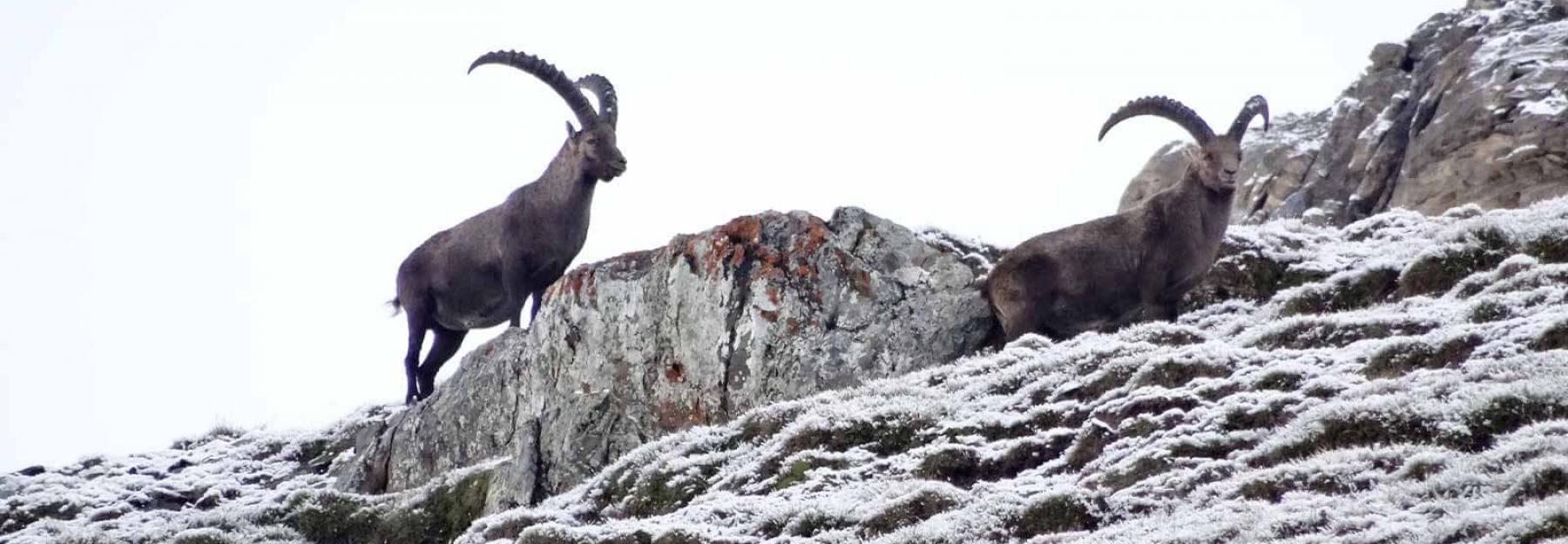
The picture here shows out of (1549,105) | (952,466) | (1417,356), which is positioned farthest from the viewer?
(1549,105)

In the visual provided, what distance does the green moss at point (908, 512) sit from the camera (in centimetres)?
1255

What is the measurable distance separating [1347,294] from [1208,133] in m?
3.94

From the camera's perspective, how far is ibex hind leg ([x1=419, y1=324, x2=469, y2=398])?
23.4 metres

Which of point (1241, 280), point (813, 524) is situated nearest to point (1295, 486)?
point (813, 524)

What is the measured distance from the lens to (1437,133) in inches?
1353

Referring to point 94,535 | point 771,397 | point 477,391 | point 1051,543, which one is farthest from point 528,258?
point 1051,543

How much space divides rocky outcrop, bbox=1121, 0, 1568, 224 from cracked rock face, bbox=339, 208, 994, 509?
15786mm

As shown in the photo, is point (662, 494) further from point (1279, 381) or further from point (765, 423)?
point (1279, 381)

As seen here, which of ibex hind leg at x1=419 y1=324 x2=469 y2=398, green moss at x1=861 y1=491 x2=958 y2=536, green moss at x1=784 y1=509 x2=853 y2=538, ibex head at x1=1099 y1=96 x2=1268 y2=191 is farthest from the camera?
ibex hind leg at x1=419 y1=324 x2=469 y2=398

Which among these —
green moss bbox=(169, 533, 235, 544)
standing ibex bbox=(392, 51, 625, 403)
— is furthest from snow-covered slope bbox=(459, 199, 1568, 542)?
standing ibex bbox=(392, 51, 625, 403)

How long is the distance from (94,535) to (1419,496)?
593 inches

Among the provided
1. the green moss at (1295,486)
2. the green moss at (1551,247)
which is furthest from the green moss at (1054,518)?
the green moss at (1551,247)

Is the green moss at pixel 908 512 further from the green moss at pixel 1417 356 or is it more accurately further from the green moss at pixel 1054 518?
the green moss at pixel 1417 356

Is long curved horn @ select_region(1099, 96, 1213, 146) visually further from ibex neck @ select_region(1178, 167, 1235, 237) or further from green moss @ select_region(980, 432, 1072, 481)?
green moss @ select_region(980, 432, 1072, 481)
